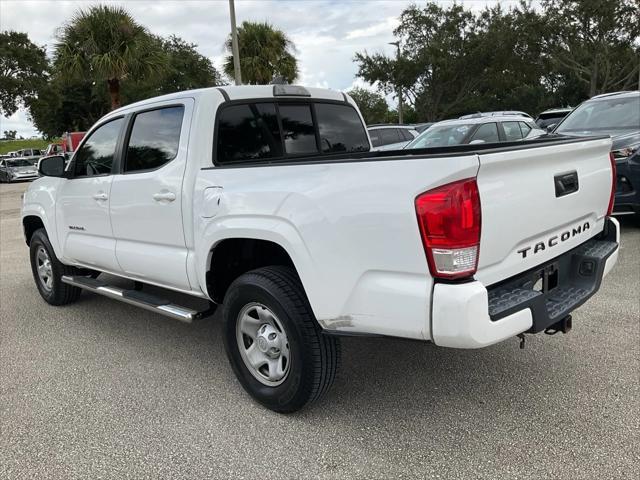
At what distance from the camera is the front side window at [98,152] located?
14.1 feet

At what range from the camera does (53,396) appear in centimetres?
347

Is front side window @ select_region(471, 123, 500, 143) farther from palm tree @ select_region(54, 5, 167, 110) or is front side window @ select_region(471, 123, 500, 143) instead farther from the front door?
palm tree @ select_region(54, 5, 167, 110)

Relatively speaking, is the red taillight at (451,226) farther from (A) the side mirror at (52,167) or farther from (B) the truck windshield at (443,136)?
(B) the truck windshield at (443,136)

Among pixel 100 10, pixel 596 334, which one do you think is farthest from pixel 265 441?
pixel 100 10

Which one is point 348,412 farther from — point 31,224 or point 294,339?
point 31,224

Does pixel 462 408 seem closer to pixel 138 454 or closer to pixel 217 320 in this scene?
pixel 138 454

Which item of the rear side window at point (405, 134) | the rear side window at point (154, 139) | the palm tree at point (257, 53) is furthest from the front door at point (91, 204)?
the palm tree at point (257, 53)

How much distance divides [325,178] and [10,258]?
7.49m

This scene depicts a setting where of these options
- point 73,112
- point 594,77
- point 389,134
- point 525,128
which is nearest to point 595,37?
point 594,77

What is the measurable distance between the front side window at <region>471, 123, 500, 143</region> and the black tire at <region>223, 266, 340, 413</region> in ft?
24.6

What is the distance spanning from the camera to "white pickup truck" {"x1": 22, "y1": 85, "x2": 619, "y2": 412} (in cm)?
230

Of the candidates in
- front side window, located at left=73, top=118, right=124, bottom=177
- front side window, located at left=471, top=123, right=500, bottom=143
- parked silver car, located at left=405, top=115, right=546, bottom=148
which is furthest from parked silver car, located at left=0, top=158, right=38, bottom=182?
front side window, located at left=73, top=118, right=124, bottom=177

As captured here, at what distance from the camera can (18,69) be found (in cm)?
2981

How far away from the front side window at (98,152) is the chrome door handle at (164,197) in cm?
89
